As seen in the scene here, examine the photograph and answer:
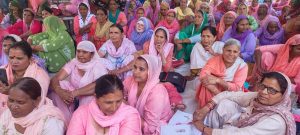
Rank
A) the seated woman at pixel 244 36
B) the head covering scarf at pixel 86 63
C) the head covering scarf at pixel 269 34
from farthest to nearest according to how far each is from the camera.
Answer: the head covering scarf at pixel 269 34 → the seated woman at pixel 244 36 → the head covering scarf at pixel 86 63

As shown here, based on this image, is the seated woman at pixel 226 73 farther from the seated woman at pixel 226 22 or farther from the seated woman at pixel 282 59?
the seated woman at pixel 226 22

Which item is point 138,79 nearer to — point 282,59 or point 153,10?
point 282,59

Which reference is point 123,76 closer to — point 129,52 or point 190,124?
point 129,52

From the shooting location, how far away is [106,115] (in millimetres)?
2023

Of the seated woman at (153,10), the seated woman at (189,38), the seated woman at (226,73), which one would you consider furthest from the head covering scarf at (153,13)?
the seated woman at (226,73)

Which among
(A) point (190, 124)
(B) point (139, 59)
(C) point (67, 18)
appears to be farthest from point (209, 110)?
(C) point (67, 18)

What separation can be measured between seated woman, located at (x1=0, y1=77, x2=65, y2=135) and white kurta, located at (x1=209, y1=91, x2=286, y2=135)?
111 cm

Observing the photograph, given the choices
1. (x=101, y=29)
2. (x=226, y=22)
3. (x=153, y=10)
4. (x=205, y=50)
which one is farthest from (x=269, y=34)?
(x=153, y=10)

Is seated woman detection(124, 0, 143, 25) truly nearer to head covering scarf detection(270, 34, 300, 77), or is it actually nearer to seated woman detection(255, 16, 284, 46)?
seated woman detection(255, 16, 284, 46)

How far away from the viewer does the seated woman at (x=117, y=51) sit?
151 inches

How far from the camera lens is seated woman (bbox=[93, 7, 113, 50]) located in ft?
15.1

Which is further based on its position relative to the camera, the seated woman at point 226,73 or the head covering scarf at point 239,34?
the head covering scarf at point 239,34

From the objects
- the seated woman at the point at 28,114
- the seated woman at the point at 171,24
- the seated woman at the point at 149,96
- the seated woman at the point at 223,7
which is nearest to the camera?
the seated woman at the point at 28,114

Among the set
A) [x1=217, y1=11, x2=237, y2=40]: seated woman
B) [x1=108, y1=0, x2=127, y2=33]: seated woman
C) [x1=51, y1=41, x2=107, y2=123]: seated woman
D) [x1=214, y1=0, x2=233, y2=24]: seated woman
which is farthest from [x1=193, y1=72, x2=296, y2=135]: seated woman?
[x1=214, y1=0, x2=233, y2=24]: seated woman
